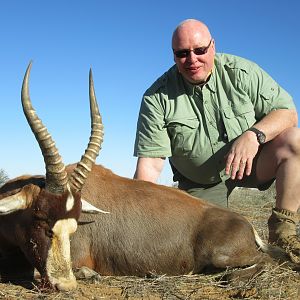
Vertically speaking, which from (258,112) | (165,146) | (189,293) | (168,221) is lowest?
(189,293)

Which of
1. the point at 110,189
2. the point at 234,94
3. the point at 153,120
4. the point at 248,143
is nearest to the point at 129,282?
the point at 110,189

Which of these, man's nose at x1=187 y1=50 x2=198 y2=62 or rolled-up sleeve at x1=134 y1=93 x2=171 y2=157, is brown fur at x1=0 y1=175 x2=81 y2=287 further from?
man's nose at x1=187 y1=50 x2=198 y2=62

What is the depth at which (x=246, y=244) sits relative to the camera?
5.30 m

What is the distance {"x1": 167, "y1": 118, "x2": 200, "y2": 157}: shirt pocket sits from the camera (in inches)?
277

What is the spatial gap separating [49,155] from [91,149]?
507 mm

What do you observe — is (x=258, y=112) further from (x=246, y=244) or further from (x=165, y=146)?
(x=246, y=244)

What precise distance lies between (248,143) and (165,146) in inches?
52.7

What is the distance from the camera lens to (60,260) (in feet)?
15.2

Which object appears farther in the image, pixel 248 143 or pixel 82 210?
pixel 248 143

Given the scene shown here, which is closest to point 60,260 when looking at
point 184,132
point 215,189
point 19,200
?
point 19,200

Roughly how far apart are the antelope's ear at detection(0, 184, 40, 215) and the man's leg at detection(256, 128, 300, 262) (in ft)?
9.44

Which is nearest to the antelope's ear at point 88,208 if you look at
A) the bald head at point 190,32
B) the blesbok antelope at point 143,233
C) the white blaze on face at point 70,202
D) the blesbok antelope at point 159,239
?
the blesbok antelope at point 143,233

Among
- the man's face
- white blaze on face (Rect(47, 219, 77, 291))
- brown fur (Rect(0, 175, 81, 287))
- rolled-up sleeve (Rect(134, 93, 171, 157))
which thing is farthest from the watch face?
white blaze on face (Rect(47, 219, 77, 291))

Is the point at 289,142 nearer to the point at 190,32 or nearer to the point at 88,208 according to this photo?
the point at 190,32
